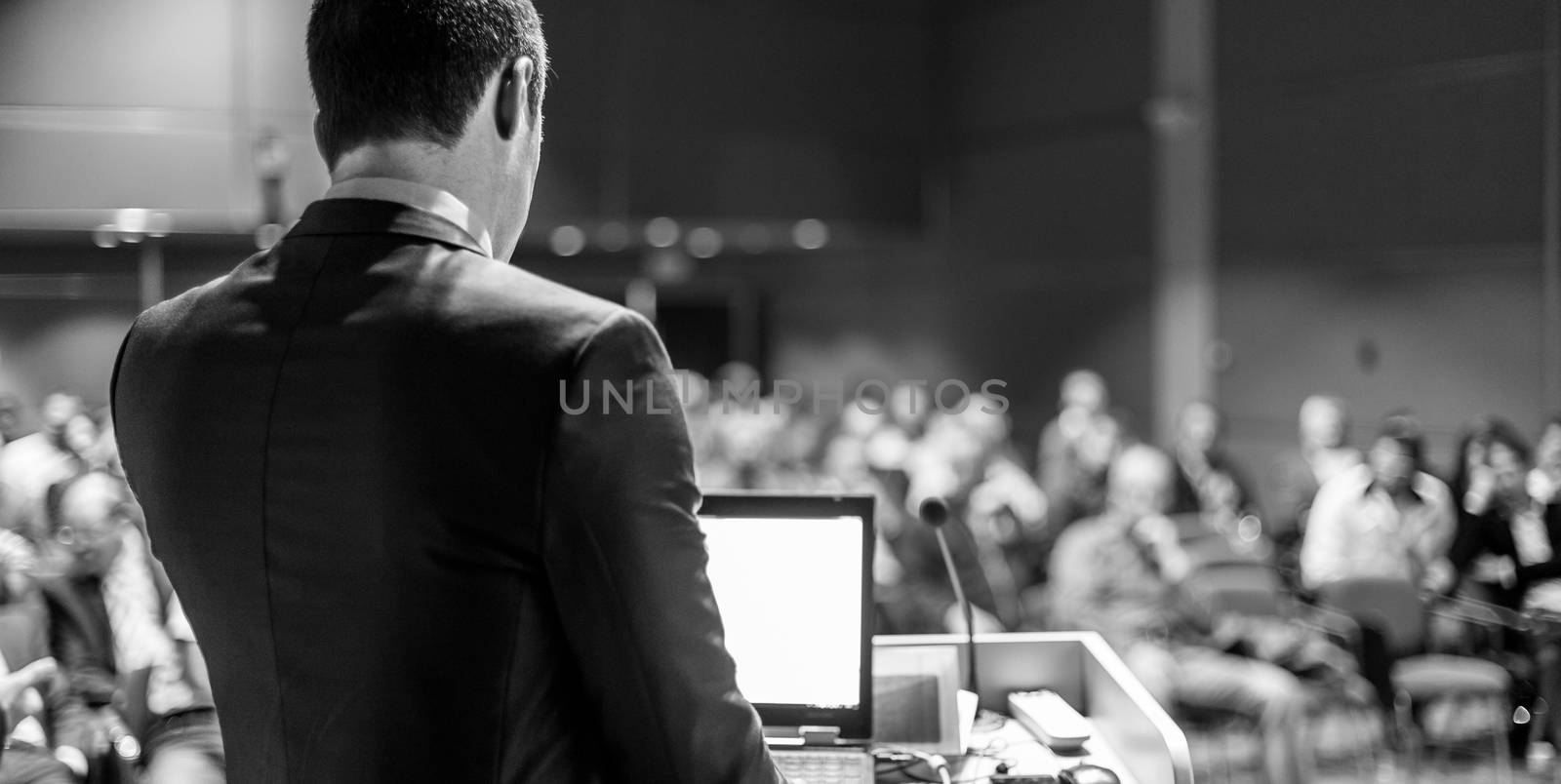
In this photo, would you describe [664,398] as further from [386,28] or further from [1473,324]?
[1473,324]

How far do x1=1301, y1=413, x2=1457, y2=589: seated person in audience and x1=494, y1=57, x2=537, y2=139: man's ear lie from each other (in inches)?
225

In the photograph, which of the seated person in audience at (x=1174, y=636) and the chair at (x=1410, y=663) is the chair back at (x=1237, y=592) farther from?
the chair at (x=1410, y=663)

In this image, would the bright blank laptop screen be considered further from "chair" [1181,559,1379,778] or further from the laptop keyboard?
"chair" [1181,559,1379,778]

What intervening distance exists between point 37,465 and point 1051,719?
5310 mm

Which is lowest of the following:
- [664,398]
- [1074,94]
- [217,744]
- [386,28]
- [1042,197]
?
[217,744]

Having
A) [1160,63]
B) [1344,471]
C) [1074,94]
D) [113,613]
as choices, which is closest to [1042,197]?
[1074,94]

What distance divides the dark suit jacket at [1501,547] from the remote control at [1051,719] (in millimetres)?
4492

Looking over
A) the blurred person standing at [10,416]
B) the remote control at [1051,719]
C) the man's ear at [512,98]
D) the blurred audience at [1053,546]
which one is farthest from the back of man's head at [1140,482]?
the blurred person standing at [10,416]

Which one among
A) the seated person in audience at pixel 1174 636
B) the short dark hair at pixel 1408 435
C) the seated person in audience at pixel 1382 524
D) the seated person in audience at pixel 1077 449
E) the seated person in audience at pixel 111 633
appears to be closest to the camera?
the seated person in audience at pixel 111 633

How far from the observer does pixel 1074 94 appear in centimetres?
1020

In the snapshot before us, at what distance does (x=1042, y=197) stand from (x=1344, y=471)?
441cm

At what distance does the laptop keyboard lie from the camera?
183 centimetres

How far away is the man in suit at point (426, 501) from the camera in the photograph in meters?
0.82

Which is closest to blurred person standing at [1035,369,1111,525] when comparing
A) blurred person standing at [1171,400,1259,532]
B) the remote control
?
blurred person standing at [1171,400,1259,532]
